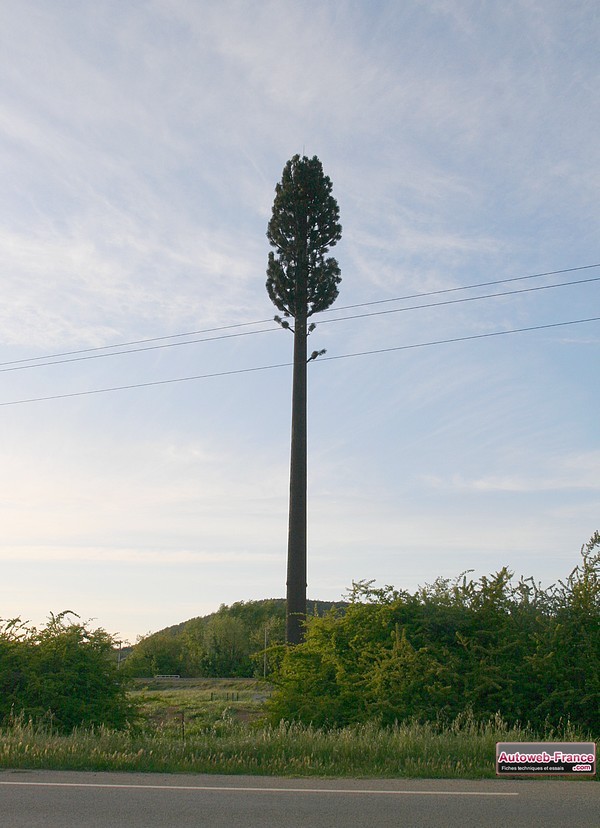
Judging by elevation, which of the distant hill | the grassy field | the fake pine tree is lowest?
the distant hill

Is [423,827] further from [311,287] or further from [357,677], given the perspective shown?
[311,287]

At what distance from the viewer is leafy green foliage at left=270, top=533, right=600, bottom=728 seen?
1559 centimetres

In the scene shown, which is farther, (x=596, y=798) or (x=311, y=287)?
(x=311, y=287)

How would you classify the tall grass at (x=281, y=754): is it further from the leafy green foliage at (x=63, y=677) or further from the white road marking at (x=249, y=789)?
the leafy green foliage at (x=63, y=677)

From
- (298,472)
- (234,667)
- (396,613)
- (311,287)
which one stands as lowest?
(234,667)

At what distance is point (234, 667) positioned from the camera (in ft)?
221

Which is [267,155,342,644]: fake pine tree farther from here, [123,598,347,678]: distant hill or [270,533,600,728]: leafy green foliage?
[123,598,347,678]: distant hill

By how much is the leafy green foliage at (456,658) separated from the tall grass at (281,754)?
295 cm

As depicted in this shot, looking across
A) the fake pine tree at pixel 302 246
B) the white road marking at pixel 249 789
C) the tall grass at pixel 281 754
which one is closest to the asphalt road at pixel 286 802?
the white road marking at pixel 249 789

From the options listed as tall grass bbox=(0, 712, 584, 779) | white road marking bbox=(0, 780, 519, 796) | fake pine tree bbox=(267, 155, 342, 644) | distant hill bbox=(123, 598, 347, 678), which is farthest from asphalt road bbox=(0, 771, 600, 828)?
distant hill bbox=(123, 598, 347, 678)

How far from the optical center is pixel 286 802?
848 centimetres

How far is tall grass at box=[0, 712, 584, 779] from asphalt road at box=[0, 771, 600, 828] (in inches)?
21.7

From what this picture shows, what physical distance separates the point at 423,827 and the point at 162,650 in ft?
207

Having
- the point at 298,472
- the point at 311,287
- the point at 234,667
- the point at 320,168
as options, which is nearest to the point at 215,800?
the point at 298,472
